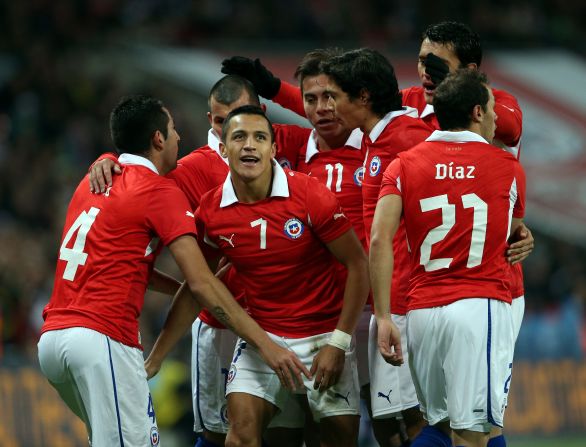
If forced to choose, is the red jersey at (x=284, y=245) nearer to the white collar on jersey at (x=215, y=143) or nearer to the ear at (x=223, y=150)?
the ear at (x=223, y=150)

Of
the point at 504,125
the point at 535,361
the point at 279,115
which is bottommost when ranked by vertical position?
the point at 535,361

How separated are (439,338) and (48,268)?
754 centimetres

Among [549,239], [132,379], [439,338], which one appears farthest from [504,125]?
[549,239]

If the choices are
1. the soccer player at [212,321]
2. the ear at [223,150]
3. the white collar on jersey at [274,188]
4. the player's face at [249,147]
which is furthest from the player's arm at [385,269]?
the soccer player at [212,321]

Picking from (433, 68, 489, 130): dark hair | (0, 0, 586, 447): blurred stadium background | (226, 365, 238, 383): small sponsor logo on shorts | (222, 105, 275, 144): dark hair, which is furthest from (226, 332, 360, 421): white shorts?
(0, 0, 586, 447): blurred stadium background

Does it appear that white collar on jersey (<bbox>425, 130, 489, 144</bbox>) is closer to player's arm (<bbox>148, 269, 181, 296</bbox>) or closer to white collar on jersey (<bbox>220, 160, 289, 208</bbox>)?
white collar on jersey (<bbox>220, 160, 289, 208</bbox>)

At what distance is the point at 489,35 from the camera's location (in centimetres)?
1612

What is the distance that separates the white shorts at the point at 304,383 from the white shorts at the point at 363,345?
1.43 ft

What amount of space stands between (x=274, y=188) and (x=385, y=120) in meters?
0.77

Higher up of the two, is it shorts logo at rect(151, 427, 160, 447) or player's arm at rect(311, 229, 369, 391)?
player's arm at rect(311, 229, 369, 391)

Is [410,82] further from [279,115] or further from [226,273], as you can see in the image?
[226,273]

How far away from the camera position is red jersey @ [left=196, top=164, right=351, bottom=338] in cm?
571

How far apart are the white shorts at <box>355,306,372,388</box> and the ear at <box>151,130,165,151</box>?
148cm

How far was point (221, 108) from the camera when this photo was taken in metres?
6.39
